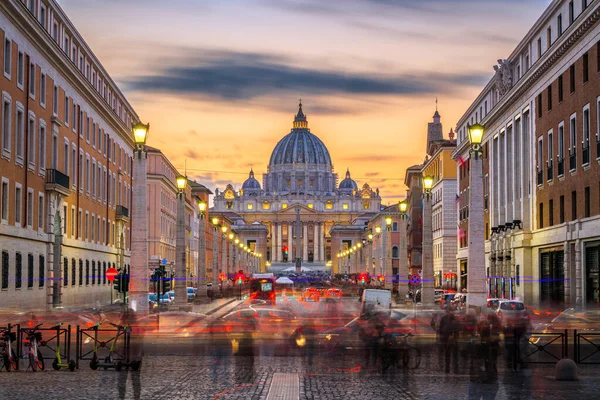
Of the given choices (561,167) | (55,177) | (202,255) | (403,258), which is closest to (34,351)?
(55,177)

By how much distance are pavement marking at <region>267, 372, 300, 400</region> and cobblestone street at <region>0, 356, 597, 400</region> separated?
153 millimetres

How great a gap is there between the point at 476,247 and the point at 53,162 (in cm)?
2983

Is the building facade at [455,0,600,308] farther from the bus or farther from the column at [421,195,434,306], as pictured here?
the bus

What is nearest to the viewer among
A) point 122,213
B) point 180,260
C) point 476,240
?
point 476,240

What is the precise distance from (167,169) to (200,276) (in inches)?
1842

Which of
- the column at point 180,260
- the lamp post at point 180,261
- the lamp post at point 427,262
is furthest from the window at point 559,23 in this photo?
the column at point 180,260

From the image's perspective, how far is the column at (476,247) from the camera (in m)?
36.8

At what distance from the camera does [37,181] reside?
54469 mm

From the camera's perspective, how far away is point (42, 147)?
2191 inches

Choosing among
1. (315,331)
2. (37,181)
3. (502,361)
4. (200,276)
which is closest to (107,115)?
(200,276)

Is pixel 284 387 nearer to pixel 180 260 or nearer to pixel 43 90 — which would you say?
pixel 43 90

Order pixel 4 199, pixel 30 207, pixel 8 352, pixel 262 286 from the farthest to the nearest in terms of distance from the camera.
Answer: pixel 262 286
pixel 30 207
pixel 4 199
pixel 8 352

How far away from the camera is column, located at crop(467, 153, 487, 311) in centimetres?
3684

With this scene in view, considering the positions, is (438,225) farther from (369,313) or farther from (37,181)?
(369,313)
